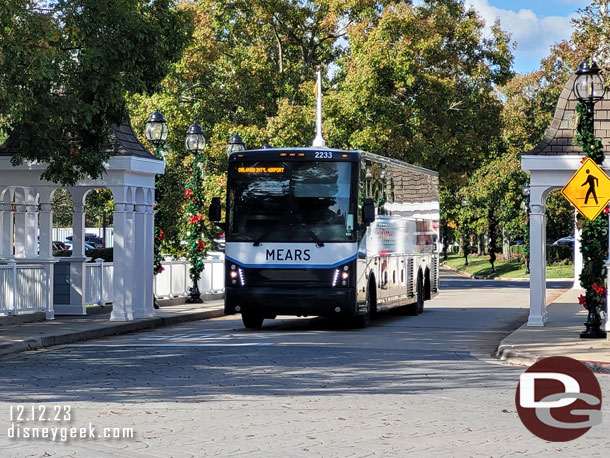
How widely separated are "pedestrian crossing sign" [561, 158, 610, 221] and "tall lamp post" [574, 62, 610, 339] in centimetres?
132

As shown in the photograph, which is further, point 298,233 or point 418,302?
point 418,302

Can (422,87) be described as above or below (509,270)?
above

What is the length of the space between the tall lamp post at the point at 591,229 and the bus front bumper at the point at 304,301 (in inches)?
181

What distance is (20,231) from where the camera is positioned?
26.9 m

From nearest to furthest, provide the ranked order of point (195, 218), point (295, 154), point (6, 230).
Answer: point (295, 154), point (6, 230), point (195, 218)

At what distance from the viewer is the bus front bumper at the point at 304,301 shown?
75.5 feet

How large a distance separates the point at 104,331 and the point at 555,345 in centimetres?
884

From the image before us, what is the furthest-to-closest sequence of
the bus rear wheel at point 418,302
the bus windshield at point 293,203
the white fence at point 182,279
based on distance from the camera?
the white fence at point 182,279, the bus rear wheel at point 418,302, the bus windshield at point 293,203

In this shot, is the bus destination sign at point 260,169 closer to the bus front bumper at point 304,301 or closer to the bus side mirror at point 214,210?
the bus side mirror at point 214,210

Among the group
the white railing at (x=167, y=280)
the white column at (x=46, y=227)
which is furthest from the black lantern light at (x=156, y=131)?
the white column at (x=46, y=227)

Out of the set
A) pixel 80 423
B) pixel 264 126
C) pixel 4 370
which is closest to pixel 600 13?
pixel 4 370

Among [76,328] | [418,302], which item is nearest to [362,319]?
[76,328]

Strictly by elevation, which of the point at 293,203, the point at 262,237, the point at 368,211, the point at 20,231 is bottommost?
the point at 262,237
